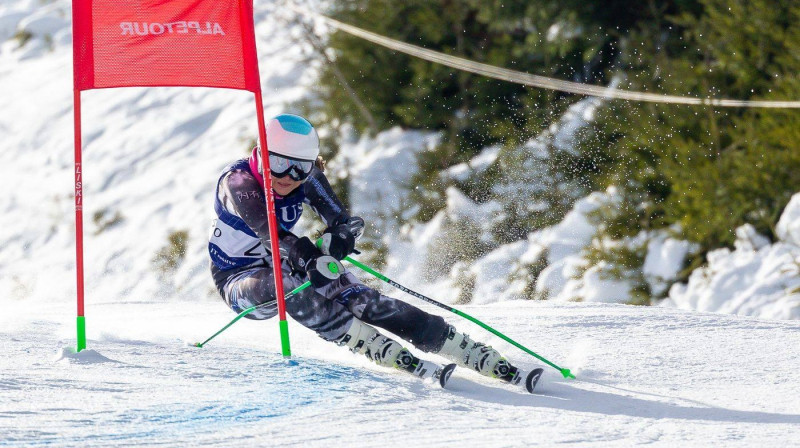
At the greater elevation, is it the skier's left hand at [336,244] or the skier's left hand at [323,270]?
the skier's left hand at [336,244]

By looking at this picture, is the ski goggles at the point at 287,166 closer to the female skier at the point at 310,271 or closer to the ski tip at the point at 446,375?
the female skier at the point at 310,271

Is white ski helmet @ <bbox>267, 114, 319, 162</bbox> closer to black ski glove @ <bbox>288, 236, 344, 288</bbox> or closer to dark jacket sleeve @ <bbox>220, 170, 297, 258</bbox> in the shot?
dark jacket sleeve @ <bbox>220, 170, 297, 258</bbox>

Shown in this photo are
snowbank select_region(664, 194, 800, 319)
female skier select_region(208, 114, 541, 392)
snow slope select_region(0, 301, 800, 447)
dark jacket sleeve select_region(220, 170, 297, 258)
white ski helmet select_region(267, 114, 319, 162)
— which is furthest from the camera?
snowbank select_region(664, 194, 800, 319)

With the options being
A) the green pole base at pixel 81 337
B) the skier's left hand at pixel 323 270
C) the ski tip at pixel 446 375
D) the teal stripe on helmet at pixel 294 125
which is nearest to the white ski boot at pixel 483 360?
the ski tip at pixel 446 375

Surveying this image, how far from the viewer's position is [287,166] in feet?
15.8

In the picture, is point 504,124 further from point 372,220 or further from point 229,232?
point 229,232

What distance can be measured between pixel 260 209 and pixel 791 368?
8.07 feet

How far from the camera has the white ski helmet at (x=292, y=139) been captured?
188 inches

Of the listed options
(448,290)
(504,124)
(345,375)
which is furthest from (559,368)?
(504,124)

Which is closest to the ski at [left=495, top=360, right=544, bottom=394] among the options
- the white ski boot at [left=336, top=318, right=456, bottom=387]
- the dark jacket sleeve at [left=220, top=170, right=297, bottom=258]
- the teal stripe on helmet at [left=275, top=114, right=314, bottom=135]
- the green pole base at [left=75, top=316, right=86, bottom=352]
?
the white ski boot at [left=336, top=318, right=456, bottom=387]

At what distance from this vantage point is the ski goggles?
4.80 meters

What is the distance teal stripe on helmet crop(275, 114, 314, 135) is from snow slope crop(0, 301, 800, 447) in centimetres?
105

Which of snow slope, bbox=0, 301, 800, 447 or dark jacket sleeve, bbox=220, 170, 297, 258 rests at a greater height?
dark jacket sleeve, bbox=220, 170, 297, 258

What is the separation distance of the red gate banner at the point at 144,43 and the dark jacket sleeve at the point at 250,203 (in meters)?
0.47
